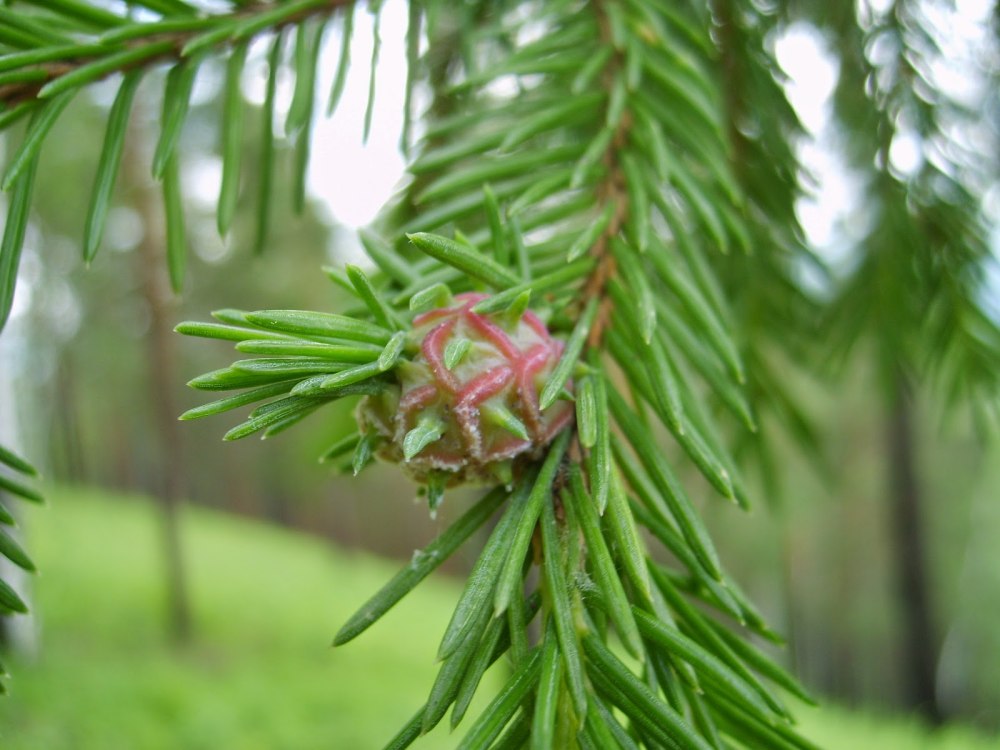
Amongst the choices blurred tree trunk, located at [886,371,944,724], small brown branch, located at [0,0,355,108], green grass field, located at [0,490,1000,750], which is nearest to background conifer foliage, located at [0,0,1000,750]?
small brown branch, located at [0,0,355,108]

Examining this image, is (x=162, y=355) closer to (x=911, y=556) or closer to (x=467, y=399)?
(x=467, y=399)

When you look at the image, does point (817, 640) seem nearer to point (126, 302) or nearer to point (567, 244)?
point (126, 302)

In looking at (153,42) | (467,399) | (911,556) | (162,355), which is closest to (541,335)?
(467,399)

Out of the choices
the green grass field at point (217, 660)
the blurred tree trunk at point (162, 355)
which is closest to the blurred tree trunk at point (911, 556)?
the green grass field at point (217, 660)

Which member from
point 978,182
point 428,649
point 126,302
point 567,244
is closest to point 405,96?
point 567,244

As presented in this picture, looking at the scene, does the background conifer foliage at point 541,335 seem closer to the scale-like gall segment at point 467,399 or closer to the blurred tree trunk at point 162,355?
the scale-like gall segment at point 467,399

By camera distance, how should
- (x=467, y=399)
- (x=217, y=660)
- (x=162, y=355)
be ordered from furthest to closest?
1. (x=162, y=355)
2. (x=217, y=660)
3. (x=467, y=399)
